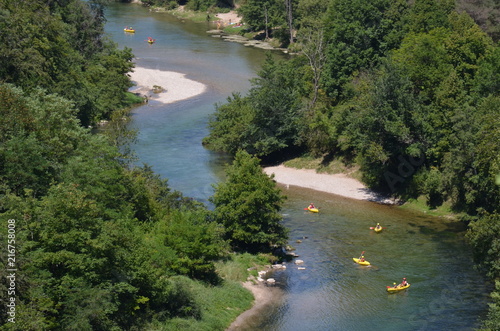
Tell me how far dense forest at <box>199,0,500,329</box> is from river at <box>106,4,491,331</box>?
146 inches

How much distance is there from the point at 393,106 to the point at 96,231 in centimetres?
3788

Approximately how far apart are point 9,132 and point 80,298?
554 inches

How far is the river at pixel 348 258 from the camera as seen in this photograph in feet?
139

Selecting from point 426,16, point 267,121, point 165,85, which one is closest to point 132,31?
point 165,85

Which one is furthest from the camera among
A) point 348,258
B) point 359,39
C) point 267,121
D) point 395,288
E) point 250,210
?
point 267,121

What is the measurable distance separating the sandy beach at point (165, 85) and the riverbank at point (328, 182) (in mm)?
31892

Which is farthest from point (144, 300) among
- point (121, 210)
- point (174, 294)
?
point (121, 210)

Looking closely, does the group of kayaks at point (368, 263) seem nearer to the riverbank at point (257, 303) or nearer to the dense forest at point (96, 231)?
the dense forest at point (96, 231)

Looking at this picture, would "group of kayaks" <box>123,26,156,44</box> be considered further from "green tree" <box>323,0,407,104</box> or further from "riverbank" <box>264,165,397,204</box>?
"riverbank" <box>264,165,397,204</box>

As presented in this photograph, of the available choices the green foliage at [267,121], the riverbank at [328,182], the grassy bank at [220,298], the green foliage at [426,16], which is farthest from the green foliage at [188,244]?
the green foliage at [426,16]

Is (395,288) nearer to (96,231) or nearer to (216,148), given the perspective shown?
(96,231)

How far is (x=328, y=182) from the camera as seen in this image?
228 ft

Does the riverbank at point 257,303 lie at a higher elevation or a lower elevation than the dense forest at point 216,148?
lower

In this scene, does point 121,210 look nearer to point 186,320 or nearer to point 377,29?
point 186,320
